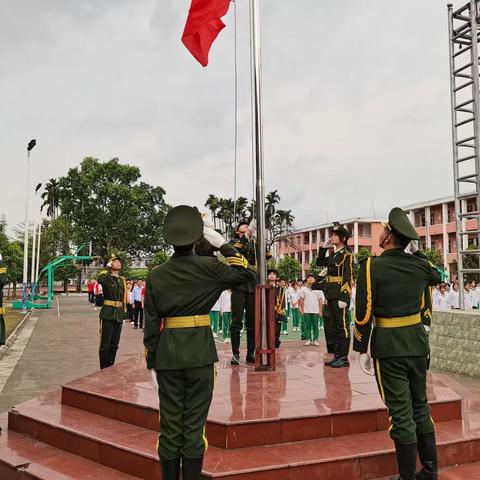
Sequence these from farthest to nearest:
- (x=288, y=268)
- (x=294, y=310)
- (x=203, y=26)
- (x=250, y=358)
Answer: (x=288, y=268) < (x=294, y=310) < (x=250, y=358) < (x=203, y=26)

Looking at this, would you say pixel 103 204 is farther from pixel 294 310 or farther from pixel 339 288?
pixel 339 288

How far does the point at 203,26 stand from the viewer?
19.9 feet

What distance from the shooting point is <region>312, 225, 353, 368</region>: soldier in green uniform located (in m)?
6.79

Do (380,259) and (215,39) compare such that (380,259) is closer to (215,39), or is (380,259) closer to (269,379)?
(269,379)

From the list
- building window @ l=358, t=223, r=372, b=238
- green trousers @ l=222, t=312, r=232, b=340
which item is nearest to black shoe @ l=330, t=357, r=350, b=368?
green trousers @ l=222, t=312, r=232, b=340

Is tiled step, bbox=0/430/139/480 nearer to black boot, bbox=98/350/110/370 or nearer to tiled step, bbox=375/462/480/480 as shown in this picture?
tiled step, bbox=375/462/480/480

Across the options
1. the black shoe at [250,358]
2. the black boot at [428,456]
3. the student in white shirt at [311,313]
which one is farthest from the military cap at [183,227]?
the student in white shirt at [311,313]

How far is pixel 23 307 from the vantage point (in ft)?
87.4

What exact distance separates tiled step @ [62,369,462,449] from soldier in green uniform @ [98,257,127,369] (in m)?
1.87

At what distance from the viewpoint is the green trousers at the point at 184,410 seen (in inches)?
128

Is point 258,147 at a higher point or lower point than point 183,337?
higher

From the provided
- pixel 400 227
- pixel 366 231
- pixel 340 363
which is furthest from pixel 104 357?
pixel 366 231

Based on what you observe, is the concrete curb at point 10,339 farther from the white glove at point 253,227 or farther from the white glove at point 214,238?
the white glove at point 214,238

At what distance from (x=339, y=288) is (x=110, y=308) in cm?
339
